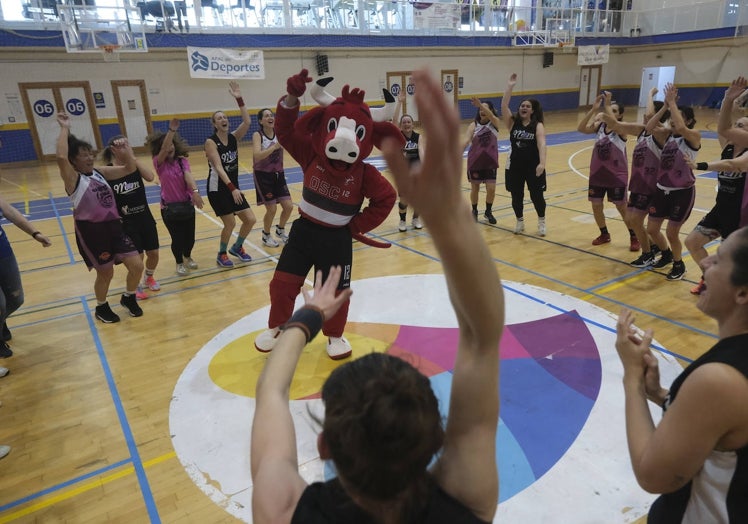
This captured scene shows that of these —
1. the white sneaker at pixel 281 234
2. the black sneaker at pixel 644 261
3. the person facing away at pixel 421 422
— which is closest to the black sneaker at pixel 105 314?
the white sneaker at pixel 281 234

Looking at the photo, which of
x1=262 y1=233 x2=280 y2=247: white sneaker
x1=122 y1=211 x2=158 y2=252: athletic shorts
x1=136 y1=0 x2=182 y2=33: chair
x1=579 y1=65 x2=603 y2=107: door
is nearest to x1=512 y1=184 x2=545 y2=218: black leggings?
x1=262 y1=233 x2=280 y2=247: white sneaker

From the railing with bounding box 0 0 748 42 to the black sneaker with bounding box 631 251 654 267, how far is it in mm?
14660

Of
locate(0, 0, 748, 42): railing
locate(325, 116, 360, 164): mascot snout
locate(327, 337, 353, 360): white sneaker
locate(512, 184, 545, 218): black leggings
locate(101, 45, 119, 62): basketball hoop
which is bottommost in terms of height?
locate(327, 337, 353, 360): white sneaker

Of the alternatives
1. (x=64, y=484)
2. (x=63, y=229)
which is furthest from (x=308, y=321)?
(x=63, y=229)

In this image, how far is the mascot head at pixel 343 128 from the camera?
152 inches

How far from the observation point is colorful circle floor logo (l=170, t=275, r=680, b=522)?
9.66 ft

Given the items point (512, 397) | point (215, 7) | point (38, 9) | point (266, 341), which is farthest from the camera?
point (215, 7)

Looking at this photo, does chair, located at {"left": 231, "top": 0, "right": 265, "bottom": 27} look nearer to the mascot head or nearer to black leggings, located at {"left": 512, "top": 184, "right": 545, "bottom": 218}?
black leggings, located at {"left": 512, "top": 184, "right": 545, "bottom": 218}

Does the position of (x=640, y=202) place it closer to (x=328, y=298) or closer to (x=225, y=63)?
(x=328, y=298)

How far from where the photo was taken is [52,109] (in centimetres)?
1670

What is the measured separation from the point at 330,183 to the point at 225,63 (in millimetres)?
15872

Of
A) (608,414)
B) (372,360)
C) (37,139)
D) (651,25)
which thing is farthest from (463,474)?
(651,25)

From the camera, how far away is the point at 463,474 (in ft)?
3.53

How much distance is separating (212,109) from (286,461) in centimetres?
2006
